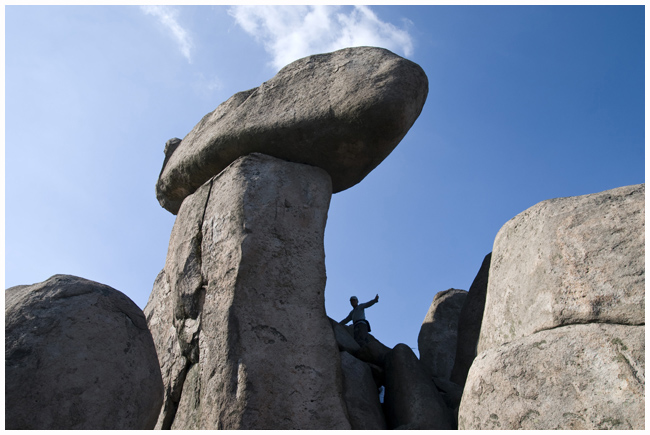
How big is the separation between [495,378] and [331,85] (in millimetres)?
2568

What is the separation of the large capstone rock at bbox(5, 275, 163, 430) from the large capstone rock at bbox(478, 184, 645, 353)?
64.6 inches

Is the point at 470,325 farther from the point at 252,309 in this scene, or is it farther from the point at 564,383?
the point at 564,383

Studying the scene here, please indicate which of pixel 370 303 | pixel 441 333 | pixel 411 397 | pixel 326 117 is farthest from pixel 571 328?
pixel 441 333

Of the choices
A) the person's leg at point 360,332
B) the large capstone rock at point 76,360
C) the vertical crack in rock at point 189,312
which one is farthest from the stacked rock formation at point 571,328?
the person's leg at point 360,332

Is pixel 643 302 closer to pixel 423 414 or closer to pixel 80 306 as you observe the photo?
pixel 423 414

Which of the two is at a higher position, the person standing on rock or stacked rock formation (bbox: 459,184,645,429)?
the person standing on rock

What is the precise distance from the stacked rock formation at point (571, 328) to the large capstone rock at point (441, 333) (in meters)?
2.86

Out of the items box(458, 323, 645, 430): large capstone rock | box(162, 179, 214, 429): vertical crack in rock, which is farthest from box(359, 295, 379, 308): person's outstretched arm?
box(458, 323, 645, 430): large capstone rock

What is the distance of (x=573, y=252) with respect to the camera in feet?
8.88

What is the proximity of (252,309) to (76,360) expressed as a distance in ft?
5.09

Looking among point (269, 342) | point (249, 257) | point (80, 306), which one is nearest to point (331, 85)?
point (249, 257)

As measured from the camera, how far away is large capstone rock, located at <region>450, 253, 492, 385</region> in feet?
15.9

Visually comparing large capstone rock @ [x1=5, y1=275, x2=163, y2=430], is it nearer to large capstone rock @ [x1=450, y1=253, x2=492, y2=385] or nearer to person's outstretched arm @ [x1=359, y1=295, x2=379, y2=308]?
large capstone rock @ [x1=450, y1=253, x2=492, y2=385]

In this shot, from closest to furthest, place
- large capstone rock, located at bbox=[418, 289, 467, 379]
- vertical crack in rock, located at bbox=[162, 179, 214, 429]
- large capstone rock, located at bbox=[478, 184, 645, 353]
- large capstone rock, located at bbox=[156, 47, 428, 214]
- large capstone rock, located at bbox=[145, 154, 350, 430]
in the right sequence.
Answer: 1. large capstone rock, located at bbox=[478, 184, 645, 353]
2. large capstone rock, located at bbox=[145, 154, 350, 430]
3. vertical crack in rock, located at bbox=[162, 179, 214, 429]
4. large capstone rock, located at bbox=[156, 47, 428, 214]
5. large capstone rock, located at bbox=[418, 289, 467, 379]
